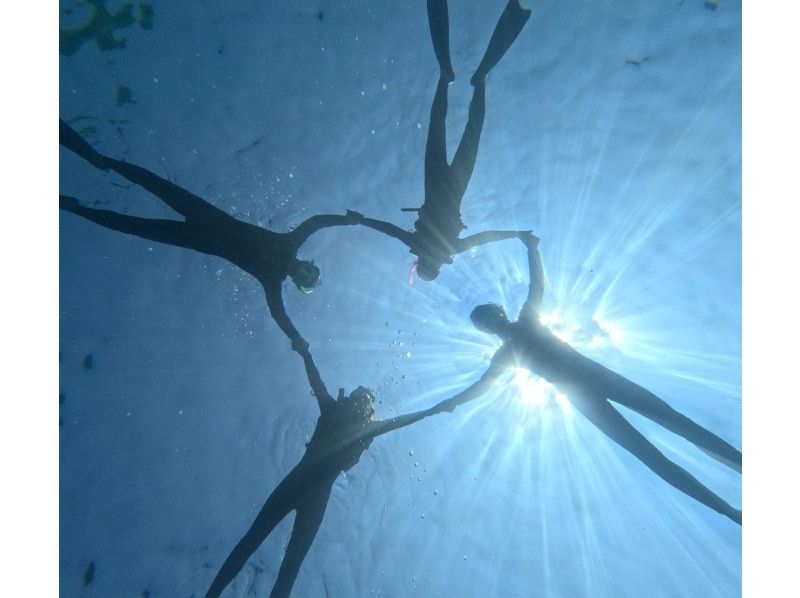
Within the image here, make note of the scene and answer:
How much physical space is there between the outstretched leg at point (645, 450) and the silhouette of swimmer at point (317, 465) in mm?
2784

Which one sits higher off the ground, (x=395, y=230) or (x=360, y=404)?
(x=395, y=230)

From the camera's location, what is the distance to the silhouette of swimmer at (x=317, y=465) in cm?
673

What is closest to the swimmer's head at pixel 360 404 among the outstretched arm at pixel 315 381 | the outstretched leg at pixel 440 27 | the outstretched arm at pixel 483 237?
the outstretched arm at pixel 315 381

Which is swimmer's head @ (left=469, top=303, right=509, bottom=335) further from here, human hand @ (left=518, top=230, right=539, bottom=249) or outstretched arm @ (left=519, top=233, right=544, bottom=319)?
human hand @ (left=518, top=230, right=539, bottom=249)

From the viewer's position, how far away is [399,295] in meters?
8.45

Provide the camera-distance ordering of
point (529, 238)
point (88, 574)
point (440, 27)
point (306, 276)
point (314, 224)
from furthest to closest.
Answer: point (88, 574) < point (314, 224) < point (529, 238) < point (306, 276) < point (440, 27)

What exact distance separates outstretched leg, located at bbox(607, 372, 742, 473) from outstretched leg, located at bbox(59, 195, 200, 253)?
23.9 feet

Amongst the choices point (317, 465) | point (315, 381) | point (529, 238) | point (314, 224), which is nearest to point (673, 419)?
point (529, 238)

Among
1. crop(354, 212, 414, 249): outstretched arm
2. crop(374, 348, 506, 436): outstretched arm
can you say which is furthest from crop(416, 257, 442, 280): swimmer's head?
crop(374, 348, 506, 436): outstretched arm

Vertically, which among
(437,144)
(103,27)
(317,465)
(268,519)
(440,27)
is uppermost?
(440,27)

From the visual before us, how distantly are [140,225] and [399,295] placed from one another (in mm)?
4728

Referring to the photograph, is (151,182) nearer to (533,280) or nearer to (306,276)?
(306,276)
